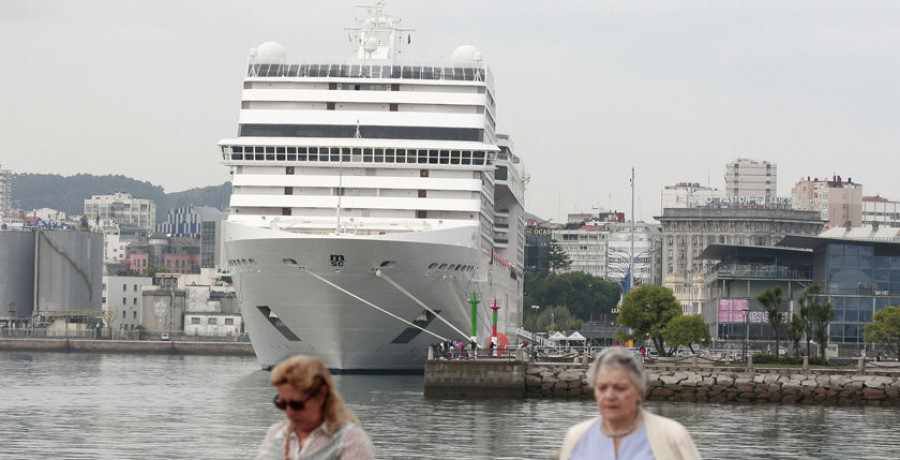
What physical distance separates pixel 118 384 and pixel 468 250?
14753mm

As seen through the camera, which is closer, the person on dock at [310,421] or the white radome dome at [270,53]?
the person on dock at [310,421]

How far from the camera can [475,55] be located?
6731cm

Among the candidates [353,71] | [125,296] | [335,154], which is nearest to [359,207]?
[335,154]

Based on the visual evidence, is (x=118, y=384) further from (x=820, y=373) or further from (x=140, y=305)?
(x=140, y=305)

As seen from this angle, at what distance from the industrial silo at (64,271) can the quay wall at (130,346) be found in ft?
74.9

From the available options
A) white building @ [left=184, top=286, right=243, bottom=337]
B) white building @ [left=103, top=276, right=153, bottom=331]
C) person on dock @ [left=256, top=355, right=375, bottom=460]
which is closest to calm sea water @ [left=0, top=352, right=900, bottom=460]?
person on dock @ [left=256, top=355, right=375, bottom=460]

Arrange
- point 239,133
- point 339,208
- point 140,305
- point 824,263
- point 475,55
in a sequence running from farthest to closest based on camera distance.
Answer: point 140,305 < point 824,263 < point 475,55 < point 239,133 < point 339,208

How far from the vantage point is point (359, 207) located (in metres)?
59.1

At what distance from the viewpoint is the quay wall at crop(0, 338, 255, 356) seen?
13338cm

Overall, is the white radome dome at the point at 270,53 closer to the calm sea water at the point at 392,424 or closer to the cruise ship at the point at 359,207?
the cruise ship at the point at 359,207

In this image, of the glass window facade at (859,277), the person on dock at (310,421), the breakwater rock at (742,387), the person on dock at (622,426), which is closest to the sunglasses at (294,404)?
the person on dock at (310,421)

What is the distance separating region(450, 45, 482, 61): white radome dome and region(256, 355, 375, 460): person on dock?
5917 cm

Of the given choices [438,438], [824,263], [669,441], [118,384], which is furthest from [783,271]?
[669,441]

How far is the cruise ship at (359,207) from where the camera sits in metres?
56.0
